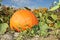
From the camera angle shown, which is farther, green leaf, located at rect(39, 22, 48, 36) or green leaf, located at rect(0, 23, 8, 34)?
green leaf, located at rect(0, 23, 8, 34)

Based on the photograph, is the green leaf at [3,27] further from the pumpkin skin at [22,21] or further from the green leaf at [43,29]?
the green leaf at [43,29]

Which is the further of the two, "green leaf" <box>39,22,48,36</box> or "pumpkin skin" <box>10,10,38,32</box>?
"pumpkin skin" <box>10,10,38,32</box>

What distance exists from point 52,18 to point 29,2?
681 mm

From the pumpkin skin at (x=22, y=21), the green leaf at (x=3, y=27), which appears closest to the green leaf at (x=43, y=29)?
the pumpkin skin at (x=22, y=21)

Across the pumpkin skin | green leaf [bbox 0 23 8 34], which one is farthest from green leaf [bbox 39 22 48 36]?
→ green leaf [bbox 0 23 8 34]

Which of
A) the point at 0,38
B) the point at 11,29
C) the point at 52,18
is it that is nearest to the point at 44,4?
the point at 52,18

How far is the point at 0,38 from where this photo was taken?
184 centimetres

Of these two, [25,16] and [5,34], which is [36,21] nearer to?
[25,16]

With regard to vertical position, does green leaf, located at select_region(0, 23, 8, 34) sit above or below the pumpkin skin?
below

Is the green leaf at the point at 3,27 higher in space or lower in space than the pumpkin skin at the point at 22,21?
lower

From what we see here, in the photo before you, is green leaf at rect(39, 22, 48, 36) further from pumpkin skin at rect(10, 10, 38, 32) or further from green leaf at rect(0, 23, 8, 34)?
green leaf at rect(0, 23, 8, 34)

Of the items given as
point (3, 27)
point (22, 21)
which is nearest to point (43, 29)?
point (22, 21)

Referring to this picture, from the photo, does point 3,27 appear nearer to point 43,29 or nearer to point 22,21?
point 22,21

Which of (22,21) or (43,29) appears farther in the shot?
(22,21)
